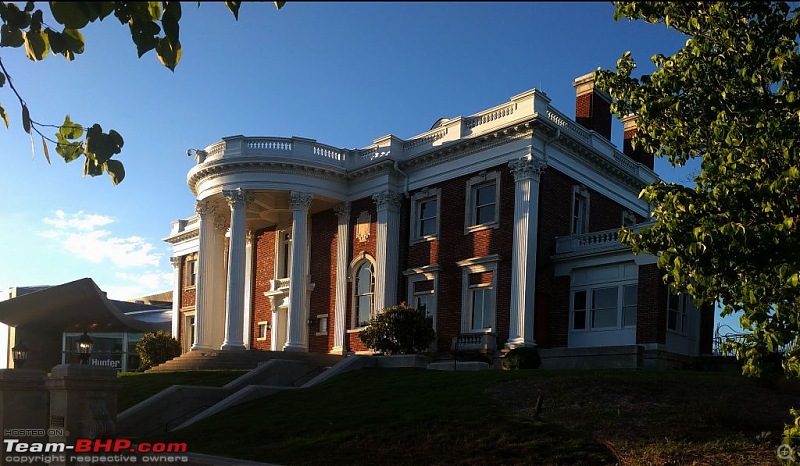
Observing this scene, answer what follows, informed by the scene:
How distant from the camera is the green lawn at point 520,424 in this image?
13070mm

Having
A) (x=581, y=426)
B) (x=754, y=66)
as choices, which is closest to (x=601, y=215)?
(x=581, y=426)

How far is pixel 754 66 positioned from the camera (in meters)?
10.9

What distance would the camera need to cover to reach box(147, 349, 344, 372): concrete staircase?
3216cm

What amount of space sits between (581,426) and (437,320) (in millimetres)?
19458

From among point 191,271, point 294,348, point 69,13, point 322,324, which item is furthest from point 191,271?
point 69,13

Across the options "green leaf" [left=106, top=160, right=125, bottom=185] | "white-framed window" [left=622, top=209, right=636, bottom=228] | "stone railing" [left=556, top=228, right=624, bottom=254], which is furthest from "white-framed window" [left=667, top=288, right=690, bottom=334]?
"green leaf" [left=106, top=160, right=125, bottom=185]

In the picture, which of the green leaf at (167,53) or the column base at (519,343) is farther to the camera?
the column base at (519,343)

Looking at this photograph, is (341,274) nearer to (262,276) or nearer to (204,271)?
(204,271)

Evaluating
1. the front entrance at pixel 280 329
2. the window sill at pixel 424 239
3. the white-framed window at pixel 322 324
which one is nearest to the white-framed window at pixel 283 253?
the front entrance at pixel 280 329

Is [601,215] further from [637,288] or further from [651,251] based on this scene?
[651,251]

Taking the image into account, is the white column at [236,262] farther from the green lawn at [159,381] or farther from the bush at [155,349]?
the green lawn at [159,381]

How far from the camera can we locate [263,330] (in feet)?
141

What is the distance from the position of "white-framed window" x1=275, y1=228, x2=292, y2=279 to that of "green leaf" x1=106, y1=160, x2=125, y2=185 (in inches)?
1305

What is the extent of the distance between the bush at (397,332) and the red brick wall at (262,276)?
13265mm
